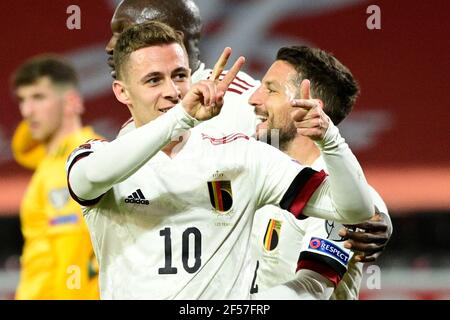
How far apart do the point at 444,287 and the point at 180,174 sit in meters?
1.67

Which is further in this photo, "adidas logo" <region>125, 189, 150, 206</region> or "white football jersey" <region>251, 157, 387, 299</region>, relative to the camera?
"white football jersey" <region>251, 157, 387, 299</region>

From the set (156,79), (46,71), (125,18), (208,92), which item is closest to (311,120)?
(208,92)

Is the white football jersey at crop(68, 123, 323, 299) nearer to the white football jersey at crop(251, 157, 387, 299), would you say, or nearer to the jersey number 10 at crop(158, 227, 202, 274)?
the jersey number 10 at crop(158, 227, 202, 274)

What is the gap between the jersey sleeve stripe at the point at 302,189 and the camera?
186 cm

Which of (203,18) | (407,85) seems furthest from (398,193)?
(203,18)

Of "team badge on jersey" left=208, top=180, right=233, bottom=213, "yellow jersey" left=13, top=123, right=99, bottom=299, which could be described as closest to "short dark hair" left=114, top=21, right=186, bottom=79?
"team badge on jersey" left=208, top=180, right=233, bottom=213

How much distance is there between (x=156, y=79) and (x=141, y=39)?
0.10 meters

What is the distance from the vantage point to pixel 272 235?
7.98 feet

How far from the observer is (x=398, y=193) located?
11.4 ft

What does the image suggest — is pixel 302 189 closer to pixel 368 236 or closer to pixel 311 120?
pixel 311 120

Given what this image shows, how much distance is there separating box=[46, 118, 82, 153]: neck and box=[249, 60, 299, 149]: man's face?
0.87 metres

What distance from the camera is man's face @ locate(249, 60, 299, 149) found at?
2.59 m

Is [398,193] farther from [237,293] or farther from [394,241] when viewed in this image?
[237,293]

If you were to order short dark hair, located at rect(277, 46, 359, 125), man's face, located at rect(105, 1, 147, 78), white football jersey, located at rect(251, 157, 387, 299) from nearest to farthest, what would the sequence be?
1. white football jersey, located at rect(251, 157, 387, 299)
2. short dark hair, located at rect(277, 46, 359, 125)
3. man's face, located at rect(105, 1, 147, 78)
